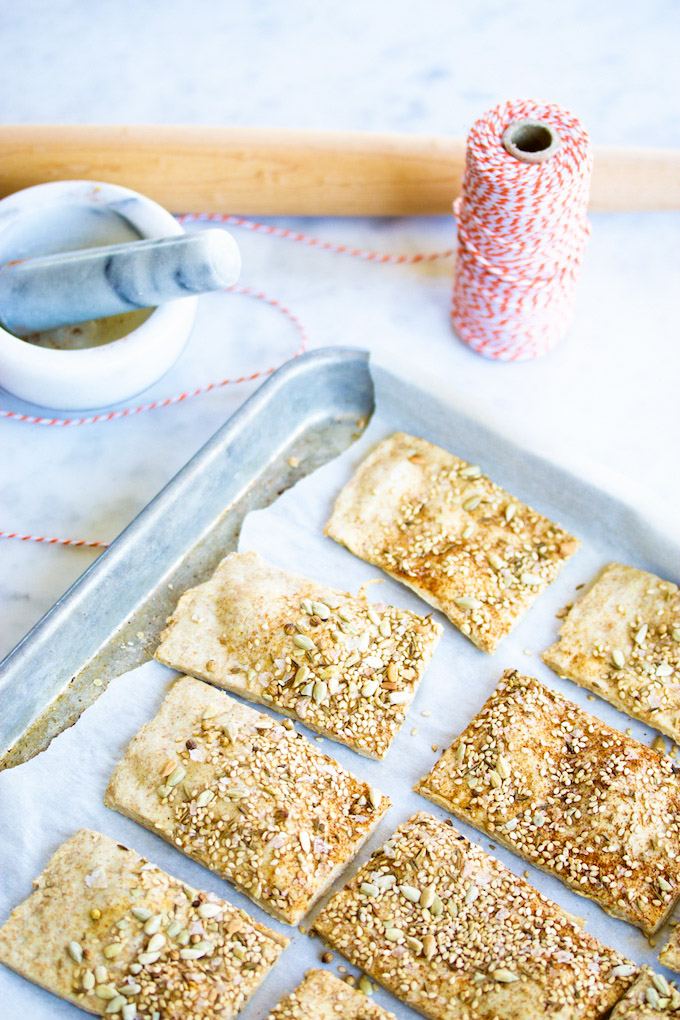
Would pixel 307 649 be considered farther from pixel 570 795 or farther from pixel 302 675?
pixel 570 795

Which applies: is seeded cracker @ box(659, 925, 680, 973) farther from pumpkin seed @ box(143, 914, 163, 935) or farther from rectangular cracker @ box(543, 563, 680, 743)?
pumpkin seed @ box(143, 914, 163, 935)

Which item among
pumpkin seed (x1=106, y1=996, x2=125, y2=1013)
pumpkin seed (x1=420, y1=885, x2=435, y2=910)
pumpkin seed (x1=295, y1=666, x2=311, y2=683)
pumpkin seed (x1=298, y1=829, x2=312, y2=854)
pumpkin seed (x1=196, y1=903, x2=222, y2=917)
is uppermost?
pumpkin seed (x1=295, y1=666, x2=311, y2=683)

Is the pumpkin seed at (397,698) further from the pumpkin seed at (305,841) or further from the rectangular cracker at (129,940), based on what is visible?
the rectangular cracker at (129,940)

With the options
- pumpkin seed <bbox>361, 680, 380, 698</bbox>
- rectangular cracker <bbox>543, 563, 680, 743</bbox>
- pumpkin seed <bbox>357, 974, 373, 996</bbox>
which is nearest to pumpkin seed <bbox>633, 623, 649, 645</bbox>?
rectangular cracker <bbox>543, 563, 680, 743</bbox>

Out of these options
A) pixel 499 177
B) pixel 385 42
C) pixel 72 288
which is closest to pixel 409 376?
pixel 499 177

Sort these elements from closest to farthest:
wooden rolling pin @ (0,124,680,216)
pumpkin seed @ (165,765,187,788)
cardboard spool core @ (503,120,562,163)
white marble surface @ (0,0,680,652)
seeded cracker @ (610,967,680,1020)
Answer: seeded cracker @ (610,967,680,1020) < pumpkin seed @ (165,765,187,788) < cardboard spool core @ (503,120,562,163) < white marble surface @ (0,0,680,652) < wooden rolling pin @ (0,124,680,216)

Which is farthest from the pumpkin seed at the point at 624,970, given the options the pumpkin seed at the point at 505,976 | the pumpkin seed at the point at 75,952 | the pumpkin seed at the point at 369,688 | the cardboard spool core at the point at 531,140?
the cardboard spool core at the point at 531,140
